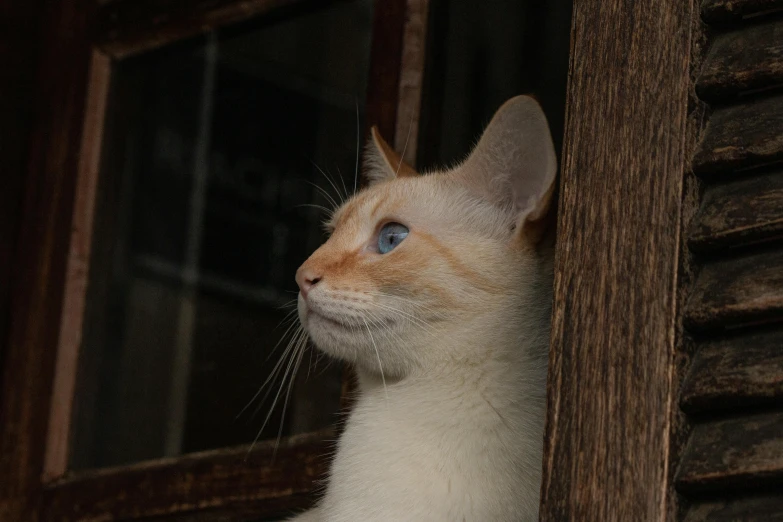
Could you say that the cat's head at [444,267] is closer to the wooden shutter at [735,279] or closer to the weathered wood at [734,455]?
the wooden shutter at [735,279]

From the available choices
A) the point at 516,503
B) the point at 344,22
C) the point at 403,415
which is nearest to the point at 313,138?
the point at 344,22

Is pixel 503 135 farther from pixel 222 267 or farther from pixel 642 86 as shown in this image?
pixel 222 267

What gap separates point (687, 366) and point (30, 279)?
194cm

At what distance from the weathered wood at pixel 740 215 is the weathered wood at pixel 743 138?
0.9 inches

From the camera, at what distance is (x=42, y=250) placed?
2.68 meters

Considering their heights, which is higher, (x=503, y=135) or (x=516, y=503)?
(x=503, y=135)

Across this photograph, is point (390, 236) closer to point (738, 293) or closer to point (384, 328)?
point (384, 328)

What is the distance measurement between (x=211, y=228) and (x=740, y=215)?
2.07m

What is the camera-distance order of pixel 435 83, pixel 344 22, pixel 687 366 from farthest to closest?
pixel 344 22 < pixel 435 83 < pixel 687 366

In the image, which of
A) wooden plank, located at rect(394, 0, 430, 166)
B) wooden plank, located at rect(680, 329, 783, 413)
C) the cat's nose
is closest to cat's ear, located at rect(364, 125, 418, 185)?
wooden plank, located at rect(394, 0, 430, 166)

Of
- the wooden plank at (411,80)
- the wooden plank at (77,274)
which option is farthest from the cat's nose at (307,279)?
the wooden plank at (77,274)

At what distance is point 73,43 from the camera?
2758 millimetres

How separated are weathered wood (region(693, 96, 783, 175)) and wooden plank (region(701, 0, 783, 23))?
100 millimetres

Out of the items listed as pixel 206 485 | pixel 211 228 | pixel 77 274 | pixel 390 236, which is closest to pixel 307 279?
pixel 390 236
